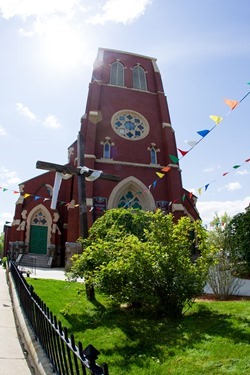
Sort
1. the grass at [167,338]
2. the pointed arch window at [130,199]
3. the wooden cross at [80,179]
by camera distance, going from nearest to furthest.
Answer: the grass at [167,338] → the wooden cross at [80,179] → the pointed arch window at [130,199]

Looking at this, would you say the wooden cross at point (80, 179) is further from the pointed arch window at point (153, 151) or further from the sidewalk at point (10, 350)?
the pointed arch window at point (153, 151)

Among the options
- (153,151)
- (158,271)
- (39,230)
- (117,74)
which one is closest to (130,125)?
(153,151)

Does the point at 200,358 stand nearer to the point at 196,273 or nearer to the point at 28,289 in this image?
the point at 196,273

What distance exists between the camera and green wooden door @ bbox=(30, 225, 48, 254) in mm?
25406

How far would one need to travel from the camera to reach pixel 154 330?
540 cm

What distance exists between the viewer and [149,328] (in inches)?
220

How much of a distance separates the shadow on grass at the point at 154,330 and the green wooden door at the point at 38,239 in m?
19.5

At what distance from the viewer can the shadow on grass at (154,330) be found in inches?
174

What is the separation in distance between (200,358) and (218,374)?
532 millimetres

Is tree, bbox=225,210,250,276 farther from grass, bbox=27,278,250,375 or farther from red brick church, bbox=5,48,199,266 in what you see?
red brick church, bbox=5,48,199,266

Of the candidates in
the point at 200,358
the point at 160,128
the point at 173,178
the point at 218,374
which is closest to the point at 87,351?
the point at 218,374

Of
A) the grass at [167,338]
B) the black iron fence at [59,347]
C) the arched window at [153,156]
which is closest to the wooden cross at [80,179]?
the grass at [167,338]

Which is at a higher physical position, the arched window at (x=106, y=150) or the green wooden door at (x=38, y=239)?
the arched window at (x=106, y=150)

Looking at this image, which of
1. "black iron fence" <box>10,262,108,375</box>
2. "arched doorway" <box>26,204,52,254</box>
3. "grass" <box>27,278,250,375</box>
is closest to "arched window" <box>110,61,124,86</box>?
"arched doorway" <box>26,204,52,254</box>
